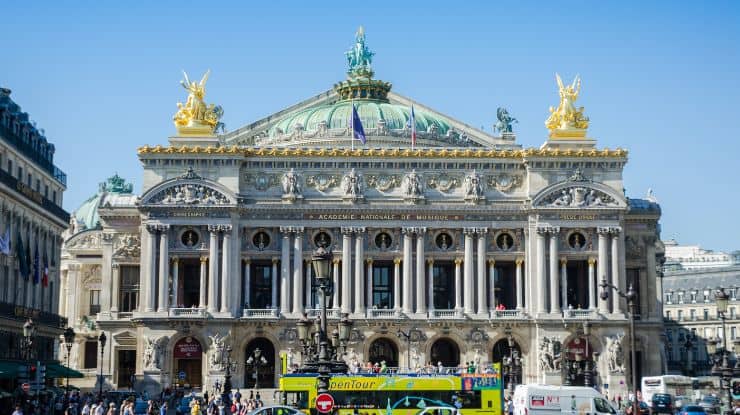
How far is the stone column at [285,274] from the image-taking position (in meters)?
104

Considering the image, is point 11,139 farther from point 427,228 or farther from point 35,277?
point 427,228

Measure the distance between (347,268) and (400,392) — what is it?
32005mm

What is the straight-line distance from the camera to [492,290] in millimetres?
104938

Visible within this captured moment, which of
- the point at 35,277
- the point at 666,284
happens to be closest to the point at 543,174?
the point at 35,277

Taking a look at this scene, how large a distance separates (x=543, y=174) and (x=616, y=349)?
50.6ft

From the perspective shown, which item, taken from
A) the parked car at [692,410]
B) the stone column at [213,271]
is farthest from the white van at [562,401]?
the stone column at [213,271]

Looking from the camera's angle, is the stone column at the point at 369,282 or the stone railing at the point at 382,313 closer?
the stone railing at the point at 382,313

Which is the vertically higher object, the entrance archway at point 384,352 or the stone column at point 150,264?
the stone column at point 150,264

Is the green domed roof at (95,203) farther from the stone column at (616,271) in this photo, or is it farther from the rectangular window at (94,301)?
the stone column at (616,271)

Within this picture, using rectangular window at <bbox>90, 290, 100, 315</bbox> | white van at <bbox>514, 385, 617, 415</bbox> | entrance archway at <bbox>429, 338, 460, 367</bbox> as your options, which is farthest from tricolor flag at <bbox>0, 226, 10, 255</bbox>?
rectangular window at <bbox>90, 290, 100, 315</bbox>

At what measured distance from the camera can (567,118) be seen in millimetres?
107125

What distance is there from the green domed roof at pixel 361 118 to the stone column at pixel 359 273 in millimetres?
19684

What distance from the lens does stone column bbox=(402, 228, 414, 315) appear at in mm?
103812

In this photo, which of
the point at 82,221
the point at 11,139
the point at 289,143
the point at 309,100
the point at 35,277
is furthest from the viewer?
the point at 82,221
